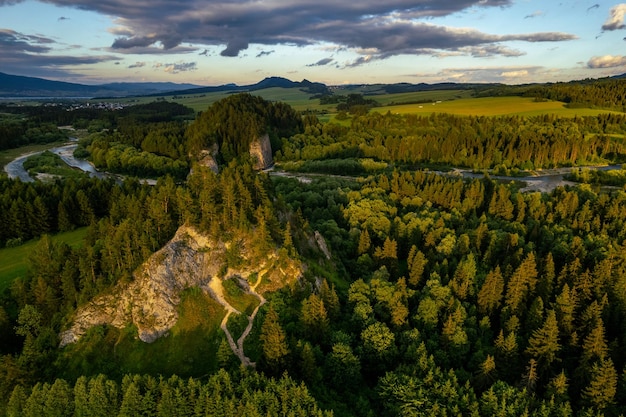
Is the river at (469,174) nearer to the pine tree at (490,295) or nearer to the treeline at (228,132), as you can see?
the treeline at (228,132)

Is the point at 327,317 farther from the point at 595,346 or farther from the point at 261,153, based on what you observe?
the point at 261,153

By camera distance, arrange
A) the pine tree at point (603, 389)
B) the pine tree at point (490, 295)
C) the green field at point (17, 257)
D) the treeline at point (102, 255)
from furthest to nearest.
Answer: the green field at point (17, 257) → the pine tree at point (490, 295) → the treeline at point (102, 255) → the pine tree at point (603, 389)

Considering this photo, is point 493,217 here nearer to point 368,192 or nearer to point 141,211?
point 368,192

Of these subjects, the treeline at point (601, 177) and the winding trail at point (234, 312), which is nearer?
the winding trail at point (234, 312)

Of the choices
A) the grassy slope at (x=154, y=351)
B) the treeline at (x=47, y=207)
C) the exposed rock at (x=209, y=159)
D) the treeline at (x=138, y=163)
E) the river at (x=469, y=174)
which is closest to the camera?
the grassy slope at (x=154, y=351)

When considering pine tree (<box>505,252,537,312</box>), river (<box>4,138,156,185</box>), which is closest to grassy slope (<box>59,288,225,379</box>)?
pine tree (<box>505,252,537,312</box>)

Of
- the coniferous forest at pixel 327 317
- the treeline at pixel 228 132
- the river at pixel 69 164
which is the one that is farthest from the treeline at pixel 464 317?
the river at pixel 69 164
